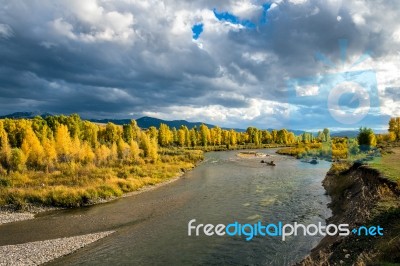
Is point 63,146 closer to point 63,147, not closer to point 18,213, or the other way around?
point 63,147

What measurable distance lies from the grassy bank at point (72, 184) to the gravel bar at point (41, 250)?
15716mm

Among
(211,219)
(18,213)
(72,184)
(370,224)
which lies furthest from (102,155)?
(370,224)

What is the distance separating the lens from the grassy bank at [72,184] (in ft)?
147

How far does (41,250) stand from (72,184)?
26.7 m

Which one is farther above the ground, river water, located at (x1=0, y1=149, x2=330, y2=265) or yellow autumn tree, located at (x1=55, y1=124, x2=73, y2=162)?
yellow autumn tree, located at (x1=55, y1=124, x2=73, y2=162)

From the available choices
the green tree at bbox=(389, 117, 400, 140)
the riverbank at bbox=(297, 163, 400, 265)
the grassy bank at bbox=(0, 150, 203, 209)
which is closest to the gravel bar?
the grassy bank at bbox=(0, 150, 203, 209)

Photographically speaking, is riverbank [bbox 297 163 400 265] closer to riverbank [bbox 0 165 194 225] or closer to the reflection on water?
the reflection on water

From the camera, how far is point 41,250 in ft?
90.1

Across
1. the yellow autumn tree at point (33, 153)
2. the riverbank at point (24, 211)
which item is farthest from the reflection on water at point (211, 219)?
the yellow autumn tree at point (33, 153)

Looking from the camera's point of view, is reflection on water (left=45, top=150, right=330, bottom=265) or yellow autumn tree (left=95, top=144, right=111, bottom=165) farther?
yellow autumn tree (left=95, top=144, right=111, bottom=165)

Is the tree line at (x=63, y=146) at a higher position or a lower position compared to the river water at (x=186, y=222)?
higher

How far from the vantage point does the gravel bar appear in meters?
25.4

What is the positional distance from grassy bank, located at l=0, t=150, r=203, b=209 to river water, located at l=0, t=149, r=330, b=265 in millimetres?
3373

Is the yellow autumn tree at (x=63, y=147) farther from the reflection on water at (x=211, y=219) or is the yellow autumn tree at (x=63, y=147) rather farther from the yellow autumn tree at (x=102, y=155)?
the reflection on water at (x=211, y=219)
